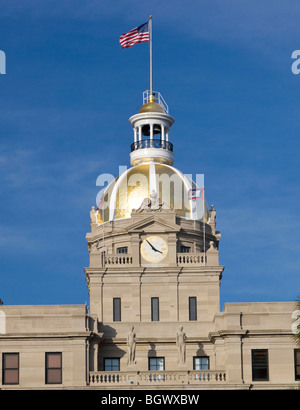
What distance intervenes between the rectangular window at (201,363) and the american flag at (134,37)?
28.4m

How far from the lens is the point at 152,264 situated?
90.7 meters

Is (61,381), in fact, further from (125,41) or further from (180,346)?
(125,41)

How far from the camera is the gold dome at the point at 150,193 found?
95312 millimetres

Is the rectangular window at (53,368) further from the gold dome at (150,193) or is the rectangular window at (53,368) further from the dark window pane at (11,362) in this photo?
the gold dome at (150,193)

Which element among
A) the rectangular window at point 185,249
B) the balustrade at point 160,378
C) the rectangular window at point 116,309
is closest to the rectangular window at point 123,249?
the rectangular window at point 185,249

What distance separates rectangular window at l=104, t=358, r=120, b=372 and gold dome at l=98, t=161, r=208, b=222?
1415cm

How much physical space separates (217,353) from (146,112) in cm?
2564

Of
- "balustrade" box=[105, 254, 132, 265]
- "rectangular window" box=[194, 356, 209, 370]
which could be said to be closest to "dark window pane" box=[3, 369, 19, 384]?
"balustrade" box=[105, 254, 132, 265]

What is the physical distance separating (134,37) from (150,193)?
45.3 ft

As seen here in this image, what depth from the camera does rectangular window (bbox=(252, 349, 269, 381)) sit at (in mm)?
80875

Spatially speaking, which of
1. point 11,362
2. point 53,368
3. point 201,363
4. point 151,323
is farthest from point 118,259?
point 11,362

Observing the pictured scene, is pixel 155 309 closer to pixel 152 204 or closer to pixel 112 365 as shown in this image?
pixel 112 365

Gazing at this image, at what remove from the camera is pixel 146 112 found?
100062mm
